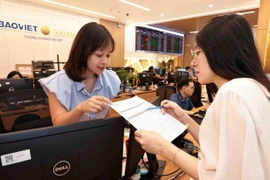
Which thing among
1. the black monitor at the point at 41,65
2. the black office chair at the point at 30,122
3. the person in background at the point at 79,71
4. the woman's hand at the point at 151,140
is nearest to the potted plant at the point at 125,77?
the black monitor at the point at 41,65

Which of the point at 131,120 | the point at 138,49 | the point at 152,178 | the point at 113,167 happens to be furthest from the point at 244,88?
the point at 138,49

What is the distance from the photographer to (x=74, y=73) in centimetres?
111

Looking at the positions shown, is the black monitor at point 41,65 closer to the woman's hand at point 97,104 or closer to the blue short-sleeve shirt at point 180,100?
the blue short-sleeve shirt at point 180,100

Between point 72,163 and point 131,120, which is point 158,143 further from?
point 72,163

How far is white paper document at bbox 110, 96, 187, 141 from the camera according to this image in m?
0.77

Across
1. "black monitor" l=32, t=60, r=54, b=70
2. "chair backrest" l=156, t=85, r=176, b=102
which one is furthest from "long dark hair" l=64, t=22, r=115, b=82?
"black monitor" l=32, t=60, r=54, b=70

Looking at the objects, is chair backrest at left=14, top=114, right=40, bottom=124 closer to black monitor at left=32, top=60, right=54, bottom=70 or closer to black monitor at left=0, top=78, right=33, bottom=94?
black monitor at left=0, top=78, right=33, bottom=94

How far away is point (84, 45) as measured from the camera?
1064mm

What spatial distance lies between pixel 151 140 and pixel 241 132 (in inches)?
13.0

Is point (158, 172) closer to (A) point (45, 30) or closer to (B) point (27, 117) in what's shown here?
(B) point (27, 117)

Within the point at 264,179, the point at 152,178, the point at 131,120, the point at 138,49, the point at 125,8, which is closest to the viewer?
the point at 264,179

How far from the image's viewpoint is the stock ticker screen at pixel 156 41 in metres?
9.15

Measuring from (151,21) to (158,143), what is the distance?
8.04 m

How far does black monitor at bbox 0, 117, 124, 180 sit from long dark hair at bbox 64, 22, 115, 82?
20.4 inches
